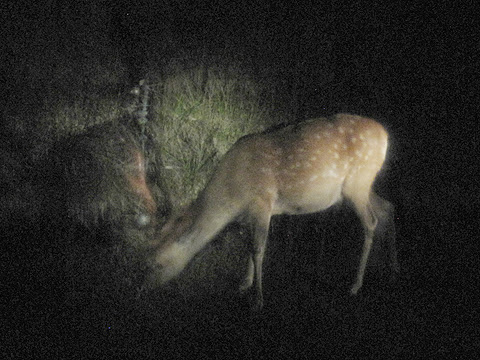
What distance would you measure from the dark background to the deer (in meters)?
0.24

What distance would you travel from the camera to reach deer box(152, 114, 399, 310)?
226 centimetres

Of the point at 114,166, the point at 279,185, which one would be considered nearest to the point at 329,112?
the point at 279,185

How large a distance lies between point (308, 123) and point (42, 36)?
146cm

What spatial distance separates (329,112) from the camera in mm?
3094

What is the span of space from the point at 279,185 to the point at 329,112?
843mm

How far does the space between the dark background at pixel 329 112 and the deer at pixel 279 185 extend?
0.80ft

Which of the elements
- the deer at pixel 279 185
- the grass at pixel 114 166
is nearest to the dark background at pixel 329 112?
the grass at pixel 114 166

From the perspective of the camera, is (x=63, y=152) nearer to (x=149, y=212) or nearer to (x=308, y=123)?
(x=149, y=212)

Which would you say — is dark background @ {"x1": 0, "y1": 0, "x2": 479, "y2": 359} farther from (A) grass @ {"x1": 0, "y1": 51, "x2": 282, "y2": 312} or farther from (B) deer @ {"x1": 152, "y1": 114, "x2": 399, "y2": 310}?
(B) deer @ {"x1": 152, "y1": 114, "x2": 399, "y2": 310}

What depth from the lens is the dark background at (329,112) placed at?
196 cm

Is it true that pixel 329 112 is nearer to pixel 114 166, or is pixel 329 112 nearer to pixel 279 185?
pixel 279 185

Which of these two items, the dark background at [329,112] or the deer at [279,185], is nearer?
the dark background at [329,112]

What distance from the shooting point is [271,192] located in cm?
246

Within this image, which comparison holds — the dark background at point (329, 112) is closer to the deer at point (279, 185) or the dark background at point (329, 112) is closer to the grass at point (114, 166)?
the grass at point (114, 166)
